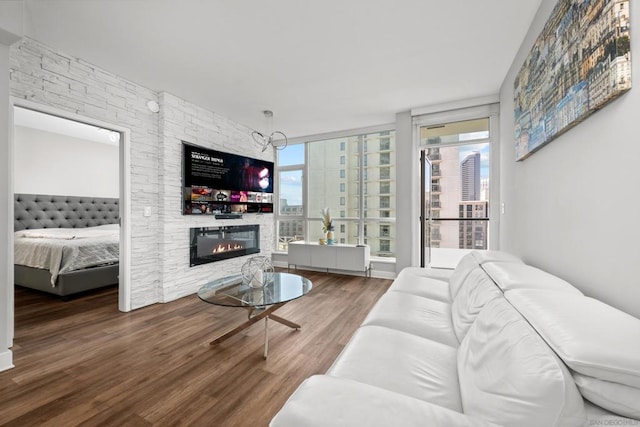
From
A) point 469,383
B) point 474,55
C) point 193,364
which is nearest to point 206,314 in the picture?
point 193,364

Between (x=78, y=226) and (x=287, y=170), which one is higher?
(x=287, y=170)

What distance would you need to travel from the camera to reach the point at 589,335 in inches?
29.6

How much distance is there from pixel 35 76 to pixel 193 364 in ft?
9.40

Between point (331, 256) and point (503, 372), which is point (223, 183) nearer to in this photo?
point (331, 256)

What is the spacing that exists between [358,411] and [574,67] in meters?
1.83

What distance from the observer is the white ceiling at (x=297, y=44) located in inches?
80.0

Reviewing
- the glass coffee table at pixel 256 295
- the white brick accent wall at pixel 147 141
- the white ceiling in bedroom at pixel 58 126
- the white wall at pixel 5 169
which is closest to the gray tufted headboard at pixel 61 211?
the white ceiling in bedroom at pixel 58 126

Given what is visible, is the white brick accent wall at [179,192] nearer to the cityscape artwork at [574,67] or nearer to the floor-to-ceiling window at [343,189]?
the floor-to-ceiling window at [343,189]

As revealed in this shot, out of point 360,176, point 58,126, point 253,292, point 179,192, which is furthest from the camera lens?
point 360,176

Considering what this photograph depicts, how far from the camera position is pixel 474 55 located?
8.68 ft

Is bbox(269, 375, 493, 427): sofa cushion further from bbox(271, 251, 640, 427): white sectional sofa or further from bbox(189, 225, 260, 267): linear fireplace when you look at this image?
bbox(189, 225, 260, 267): linear fireplace

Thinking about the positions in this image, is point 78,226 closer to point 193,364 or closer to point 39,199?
point 39,199

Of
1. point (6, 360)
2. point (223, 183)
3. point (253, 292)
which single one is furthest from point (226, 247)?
point (6, 360)

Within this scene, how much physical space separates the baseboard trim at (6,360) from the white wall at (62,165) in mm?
3933
